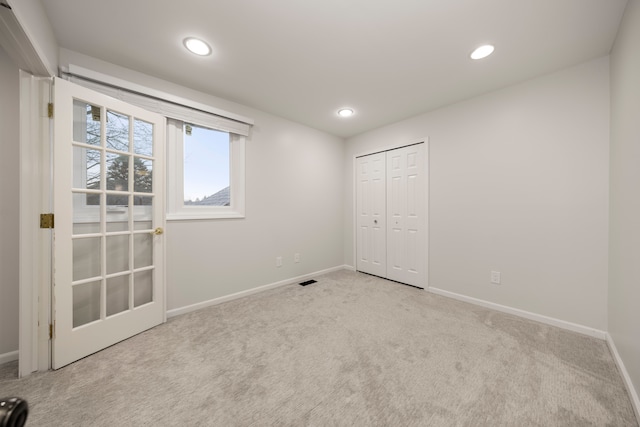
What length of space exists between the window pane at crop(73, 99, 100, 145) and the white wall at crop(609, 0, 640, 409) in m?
3.61

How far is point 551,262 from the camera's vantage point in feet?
7.13

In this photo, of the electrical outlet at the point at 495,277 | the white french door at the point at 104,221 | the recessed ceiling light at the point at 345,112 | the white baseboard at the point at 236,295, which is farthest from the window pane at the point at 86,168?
the electrical outlet at the point at 495,277

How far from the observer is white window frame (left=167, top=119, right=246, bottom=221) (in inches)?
94.4

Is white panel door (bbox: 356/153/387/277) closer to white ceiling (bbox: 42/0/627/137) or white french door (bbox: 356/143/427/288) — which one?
white french door (bbox: 356/143/427/288)

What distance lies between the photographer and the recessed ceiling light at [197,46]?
1.79 metres

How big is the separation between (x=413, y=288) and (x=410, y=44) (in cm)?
275

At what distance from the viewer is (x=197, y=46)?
6.09 ft

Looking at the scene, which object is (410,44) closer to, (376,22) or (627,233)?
(376,22)

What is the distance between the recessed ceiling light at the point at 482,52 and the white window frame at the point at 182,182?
2.45 metres

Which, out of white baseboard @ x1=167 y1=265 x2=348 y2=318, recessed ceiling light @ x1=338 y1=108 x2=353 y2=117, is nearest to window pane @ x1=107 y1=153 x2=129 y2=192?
white baseboard @ x1=167 y1=265 x2=348 y2=318

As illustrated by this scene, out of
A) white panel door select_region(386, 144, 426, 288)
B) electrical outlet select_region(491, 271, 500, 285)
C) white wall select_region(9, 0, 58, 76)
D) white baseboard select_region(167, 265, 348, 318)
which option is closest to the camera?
white wall select_region(9, 0, 58, 76)

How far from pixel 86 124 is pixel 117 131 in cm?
19

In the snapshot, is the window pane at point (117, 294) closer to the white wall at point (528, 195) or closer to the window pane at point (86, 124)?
the window pane at point (86, 124)

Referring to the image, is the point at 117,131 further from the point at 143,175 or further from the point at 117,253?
the point at 117,253
